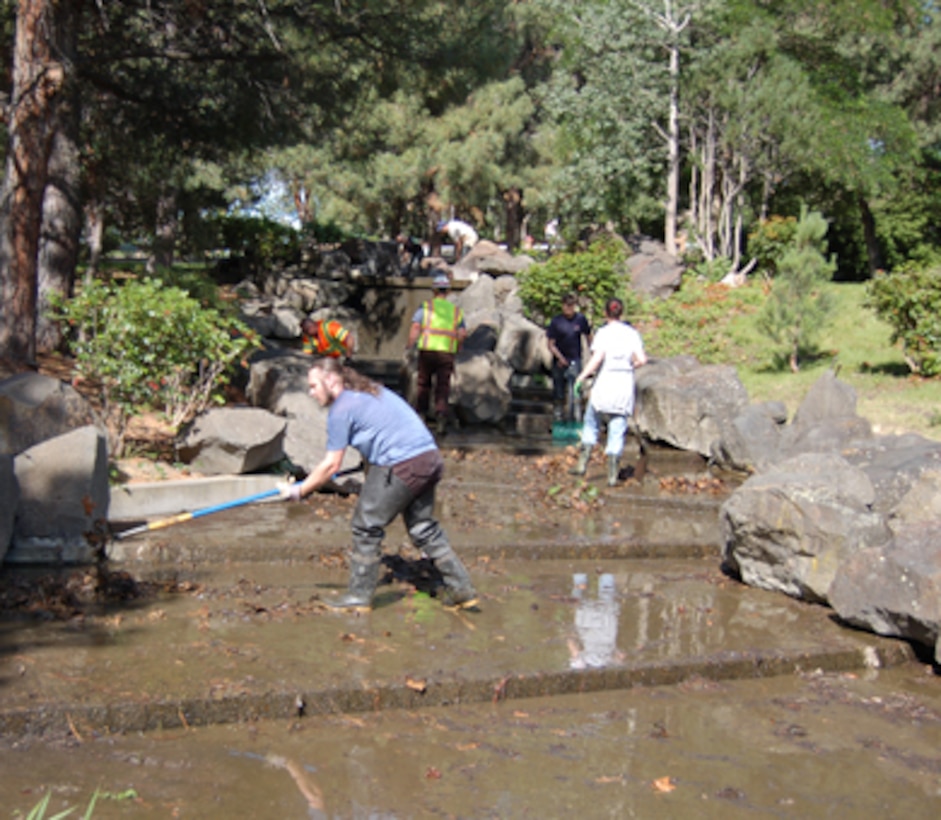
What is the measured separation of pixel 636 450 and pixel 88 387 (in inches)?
Result: 257

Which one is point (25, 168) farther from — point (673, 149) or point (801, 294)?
point (673, 149)

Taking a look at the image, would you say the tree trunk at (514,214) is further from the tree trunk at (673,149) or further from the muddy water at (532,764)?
the muddy water at (532,764)

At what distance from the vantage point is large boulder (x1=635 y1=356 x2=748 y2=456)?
13.2 metres

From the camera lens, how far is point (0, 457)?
250 inches

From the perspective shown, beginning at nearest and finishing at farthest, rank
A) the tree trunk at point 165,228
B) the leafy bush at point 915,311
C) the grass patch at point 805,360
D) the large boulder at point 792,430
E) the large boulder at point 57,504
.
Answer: the large boulder at point 57,504 < the large boulder at point 792,430 < the grass patch at point 805,360 < the leafy bush at point 915,311 < the tree trunk at point 165,228

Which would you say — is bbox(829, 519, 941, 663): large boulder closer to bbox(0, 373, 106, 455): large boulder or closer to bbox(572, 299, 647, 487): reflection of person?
bbox(572, 299, 647, 487): reflection of person

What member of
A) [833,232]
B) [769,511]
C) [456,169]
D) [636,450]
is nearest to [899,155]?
[833,232]

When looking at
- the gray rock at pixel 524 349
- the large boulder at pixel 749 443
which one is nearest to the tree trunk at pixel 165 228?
the gray rock at pixel 524 349

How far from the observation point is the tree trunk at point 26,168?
10.3 meters

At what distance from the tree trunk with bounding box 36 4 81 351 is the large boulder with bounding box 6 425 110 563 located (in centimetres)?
607

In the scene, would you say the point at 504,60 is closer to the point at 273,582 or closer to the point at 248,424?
the point at 248,424

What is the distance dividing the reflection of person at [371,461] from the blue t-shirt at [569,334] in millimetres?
7969

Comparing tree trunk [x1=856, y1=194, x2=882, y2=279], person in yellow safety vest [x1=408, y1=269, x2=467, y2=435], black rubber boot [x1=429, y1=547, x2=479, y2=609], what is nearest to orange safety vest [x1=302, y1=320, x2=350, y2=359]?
person in yellow safety vest [x1=408, y1=269, x2=467, y2=435]

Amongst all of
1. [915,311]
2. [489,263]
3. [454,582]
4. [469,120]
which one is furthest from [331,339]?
[469,120]
